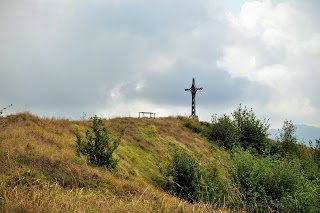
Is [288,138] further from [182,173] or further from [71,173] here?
[71,173]

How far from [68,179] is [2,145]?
3.68 m

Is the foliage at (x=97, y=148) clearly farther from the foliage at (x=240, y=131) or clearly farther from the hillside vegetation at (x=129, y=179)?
the foliage at (x=240, y=131)

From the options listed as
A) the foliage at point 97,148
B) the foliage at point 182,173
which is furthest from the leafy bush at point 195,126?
the foliage at point 97,148

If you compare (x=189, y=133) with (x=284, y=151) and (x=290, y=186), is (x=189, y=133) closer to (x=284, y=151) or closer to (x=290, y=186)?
(x=284, y=151)

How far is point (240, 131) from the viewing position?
40.8 meters

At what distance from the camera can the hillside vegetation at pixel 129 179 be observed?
6.37 meters

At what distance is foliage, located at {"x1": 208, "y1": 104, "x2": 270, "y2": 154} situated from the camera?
38.8 m

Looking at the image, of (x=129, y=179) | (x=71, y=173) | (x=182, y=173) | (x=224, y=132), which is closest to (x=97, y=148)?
(x=129, y=179)

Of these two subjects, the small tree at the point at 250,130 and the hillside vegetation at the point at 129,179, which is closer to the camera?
the hillside vegetation at the point at 129,179

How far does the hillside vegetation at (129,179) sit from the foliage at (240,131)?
1104 cm

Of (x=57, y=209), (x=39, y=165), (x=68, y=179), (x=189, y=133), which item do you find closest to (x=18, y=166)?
(x=39, y=165)

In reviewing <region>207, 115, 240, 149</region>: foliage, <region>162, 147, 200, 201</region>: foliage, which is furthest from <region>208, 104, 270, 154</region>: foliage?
<region>162, 147, 200, 201</region>: foliage

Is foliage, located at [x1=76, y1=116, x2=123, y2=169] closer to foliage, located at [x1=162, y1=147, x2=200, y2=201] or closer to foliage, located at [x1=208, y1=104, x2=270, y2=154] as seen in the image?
foliage, located at [x1=162, y1=147, x2=200, y2=201]

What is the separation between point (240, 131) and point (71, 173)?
34.3 metres
